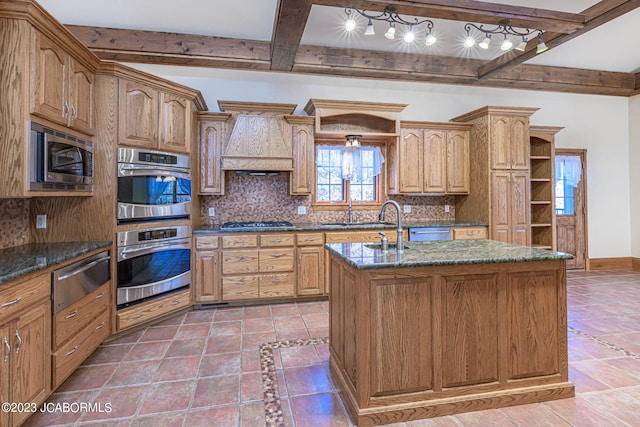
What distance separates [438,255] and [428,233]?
8.06ft

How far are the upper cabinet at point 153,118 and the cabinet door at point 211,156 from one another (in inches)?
16.5

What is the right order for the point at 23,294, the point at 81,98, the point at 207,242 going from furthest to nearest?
1. the point at 207,242
2. the point at 81,98
3. the point at 23,294

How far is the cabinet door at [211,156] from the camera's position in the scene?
407 centimetres

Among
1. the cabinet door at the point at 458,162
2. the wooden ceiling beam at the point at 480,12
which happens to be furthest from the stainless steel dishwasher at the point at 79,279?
the cabinet door at the point at 458,162

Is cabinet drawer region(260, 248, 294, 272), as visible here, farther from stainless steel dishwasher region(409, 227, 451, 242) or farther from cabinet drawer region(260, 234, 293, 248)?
stainless steel dishwasher region(409, 227, 451, 242)

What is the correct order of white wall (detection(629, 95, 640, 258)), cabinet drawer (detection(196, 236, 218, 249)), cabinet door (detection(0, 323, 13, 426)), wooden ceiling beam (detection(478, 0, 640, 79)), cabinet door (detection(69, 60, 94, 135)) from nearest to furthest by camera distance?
cabinet door (detection(0, 323, 13, 426)) < cabinet door (detection(69, 60, 94, 135)) < wooden ceiling beam (detection(478, 0, 640, 79)) < cabinet drawer (detection(196, 236, 218, 249)) < white wall (detection(629, 95, 640, 258))

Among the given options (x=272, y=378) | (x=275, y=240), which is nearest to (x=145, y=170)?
(x=275, y=240)

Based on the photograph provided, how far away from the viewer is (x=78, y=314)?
7.67ft

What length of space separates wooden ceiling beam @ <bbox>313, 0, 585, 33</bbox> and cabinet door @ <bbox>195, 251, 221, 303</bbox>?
2837 millimetres

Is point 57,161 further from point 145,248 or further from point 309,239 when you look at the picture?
point 309,239

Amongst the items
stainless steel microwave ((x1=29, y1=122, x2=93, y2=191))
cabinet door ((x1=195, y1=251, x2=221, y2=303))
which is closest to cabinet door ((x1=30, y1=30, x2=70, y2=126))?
stainless steel microwave ((x1=29, y1=122, x2=93, y2=191))

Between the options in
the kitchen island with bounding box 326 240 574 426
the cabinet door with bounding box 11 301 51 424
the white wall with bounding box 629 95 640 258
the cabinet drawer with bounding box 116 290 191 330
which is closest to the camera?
the cabinet door with bounding box 11 301 51 424

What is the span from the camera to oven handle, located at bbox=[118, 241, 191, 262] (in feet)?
9.83

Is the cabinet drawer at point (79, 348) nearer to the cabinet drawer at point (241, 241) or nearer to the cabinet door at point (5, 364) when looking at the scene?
the cabinet door at point (5, 364)
